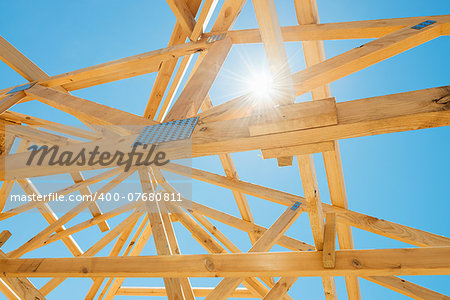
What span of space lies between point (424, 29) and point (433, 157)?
650 cm

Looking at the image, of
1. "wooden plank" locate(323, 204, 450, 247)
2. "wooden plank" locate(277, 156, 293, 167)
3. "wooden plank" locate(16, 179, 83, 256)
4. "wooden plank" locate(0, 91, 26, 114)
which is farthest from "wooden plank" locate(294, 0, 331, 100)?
"wooden plank" locate(16, 179, 83, 256)

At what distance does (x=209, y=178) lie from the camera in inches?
151

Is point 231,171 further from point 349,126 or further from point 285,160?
point 349,126

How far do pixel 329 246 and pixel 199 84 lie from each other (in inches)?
50.1

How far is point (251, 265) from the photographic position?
199cm

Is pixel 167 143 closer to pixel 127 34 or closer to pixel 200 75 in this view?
pixel 200 75

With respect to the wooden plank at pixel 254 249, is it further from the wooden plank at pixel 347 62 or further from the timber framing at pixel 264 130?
the wooden plank at pixel 347 62

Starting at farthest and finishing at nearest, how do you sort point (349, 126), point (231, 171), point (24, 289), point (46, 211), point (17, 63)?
point (46, 211) → point (231, 171) → point (17, 63) → point (24, 289) → point (349, 126)

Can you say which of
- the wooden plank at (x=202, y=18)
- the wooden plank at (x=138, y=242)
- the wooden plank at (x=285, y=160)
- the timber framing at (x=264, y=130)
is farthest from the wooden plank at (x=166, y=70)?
the wooden plank at (x=138, y=242)

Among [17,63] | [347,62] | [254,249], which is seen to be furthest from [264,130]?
[17,63]

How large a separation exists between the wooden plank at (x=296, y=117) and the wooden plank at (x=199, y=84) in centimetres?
63

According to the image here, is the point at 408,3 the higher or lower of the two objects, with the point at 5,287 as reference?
higher

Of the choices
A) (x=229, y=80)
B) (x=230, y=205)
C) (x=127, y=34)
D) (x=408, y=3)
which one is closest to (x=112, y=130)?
(x=229, y=80)

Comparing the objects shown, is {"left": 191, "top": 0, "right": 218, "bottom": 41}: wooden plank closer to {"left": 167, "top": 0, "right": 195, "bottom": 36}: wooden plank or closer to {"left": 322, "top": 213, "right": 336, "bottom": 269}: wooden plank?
{"left": 167, "top": 0, "right": 195, "bottom": 36}: wooden plank
